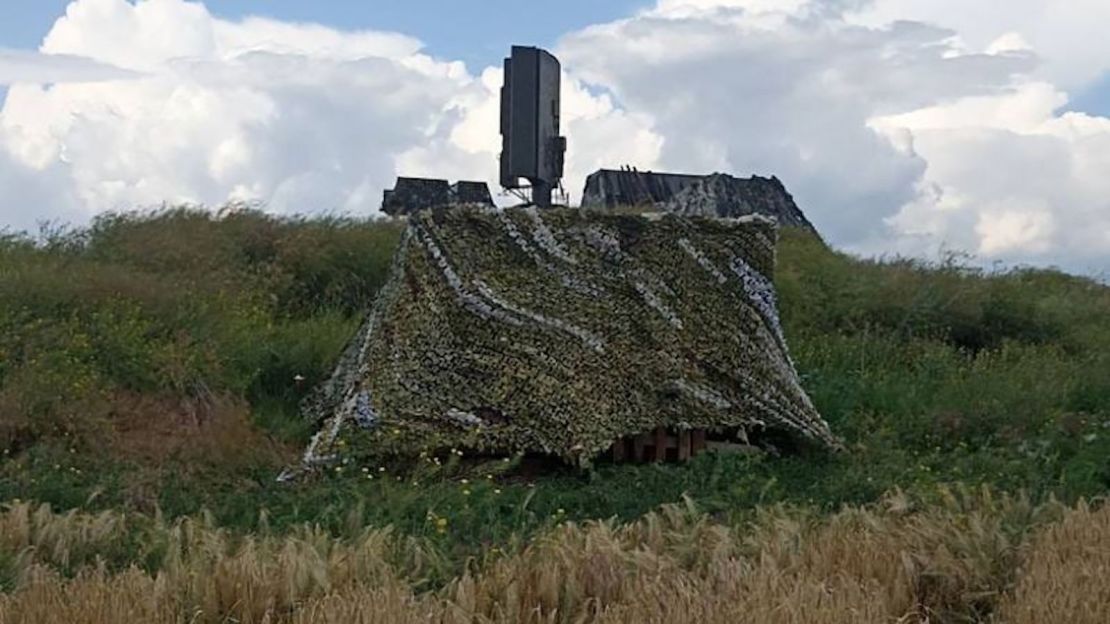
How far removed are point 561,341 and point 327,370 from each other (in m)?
2.44

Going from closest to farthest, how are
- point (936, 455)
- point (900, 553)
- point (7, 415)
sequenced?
point (900, 553)
point (7, 415)
point (936, 455)

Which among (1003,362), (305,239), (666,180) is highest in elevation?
(666,180)

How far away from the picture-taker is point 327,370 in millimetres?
10688

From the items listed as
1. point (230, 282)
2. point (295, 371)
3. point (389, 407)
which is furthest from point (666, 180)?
point (389, 407)

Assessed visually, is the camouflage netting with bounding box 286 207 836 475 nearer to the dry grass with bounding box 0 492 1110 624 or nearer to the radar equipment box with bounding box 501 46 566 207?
the radar equipment box with bounding box 501 46 566 207

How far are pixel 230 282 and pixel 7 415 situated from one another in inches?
189

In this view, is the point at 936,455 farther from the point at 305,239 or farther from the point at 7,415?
the point at 305,239

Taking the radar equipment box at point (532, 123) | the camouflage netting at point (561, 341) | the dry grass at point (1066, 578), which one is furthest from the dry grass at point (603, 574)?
the radar equipment box at point (532, 123)

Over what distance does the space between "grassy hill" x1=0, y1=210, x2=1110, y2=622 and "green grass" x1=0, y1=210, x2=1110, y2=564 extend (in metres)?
0.03

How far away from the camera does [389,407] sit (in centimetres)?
847

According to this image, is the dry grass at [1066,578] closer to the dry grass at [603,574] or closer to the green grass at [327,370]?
the dry grass at [603,574]

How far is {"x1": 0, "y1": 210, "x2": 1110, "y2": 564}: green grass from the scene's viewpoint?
24.2 feet

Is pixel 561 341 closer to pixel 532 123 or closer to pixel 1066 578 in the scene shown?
pixel 532 123

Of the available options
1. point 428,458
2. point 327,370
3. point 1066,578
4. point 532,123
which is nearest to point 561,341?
point 428,458
